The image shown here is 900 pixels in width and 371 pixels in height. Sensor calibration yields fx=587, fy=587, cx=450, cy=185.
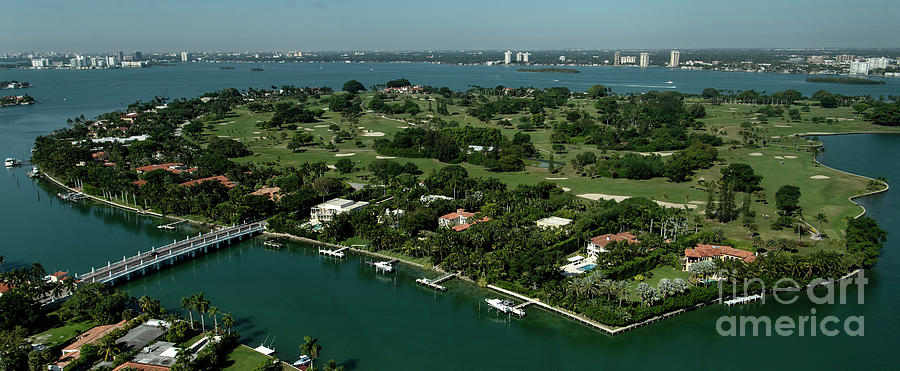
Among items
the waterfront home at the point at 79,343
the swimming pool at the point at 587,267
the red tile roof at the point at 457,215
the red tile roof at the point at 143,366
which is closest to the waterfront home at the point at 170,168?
the red tile roof at the point at 457,215

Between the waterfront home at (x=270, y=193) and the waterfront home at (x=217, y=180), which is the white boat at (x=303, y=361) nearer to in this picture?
the waterfront home at (x=270, y=193)

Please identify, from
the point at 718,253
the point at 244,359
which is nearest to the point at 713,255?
the point at 718,253

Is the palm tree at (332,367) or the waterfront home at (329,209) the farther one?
the waterfront home at (329,209)

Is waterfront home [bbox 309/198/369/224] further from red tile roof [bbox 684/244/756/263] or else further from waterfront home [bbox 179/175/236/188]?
red tile roof [bbox 684/244/756/263]

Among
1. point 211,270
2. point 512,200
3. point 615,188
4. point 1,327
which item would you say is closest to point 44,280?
point 1,327

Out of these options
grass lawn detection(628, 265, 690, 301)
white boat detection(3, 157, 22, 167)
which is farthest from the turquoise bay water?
white boat detection(3, 157, 22, 167)

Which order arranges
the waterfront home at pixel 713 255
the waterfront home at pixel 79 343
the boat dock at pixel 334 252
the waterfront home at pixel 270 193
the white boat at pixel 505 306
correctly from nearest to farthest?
the waterfront home at pixel 79 343, the white boat at pixel 505 306, the waterfront home at pixel 713 255, the boat dock at pixel 334 252, the waterfront home at pixel 270 193

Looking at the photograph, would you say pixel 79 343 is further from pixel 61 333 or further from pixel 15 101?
pixel 15 101
